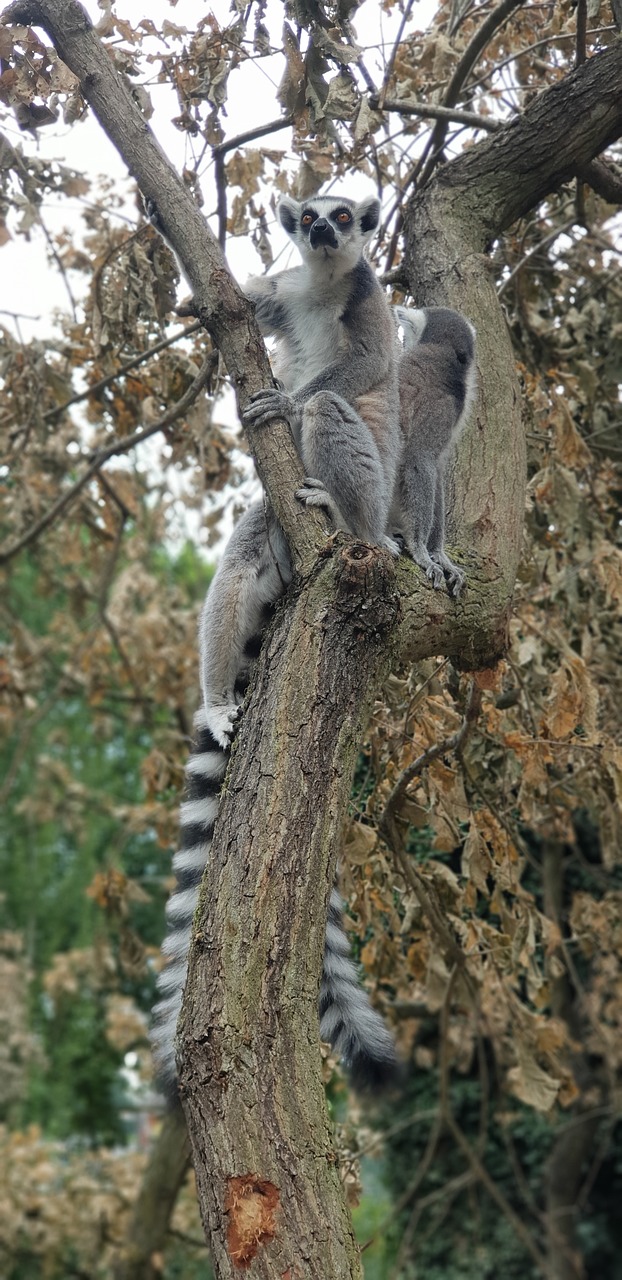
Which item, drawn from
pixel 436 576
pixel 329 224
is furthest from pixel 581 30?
pixel 436 576

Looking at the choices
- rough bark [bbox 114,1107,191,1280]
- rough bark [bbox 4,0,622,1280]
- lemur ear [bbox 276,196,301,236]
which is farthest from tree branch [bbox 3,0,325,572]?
rough bark [bbox 114,1107,191,1280]

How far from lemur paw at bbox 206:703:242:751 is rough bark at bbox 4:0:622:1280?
0.74 meters

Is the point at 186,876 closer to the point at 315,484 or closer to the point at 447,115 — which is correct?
the point at 315,484

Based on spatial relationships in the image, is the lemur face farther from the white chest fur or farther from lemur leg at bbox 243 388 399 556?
lemur leg at bbox 243 388 399 556

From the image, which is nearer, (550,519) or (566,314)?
(550,519)

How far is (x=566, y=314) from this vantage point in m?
5.44

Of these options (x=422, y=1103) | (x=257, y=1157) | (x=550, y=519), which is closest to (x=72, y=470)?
(x=550, y=519)

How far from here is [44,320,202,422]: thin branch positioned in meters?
4.67

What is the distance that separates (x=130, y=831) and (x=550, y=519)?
365 cm

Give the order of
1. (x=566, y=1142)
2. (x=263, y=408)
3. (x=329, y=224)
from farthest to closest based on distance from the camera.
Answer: (x=566, y=1142) < (x=329, y=224) < (x=263, y=408)

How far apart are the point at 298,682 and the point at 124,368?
269 cm

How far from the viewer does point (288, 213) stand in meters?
4.66

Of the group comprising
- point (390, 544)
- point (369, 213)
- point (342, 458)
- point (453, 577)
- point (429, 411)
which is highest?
point (369, 213)

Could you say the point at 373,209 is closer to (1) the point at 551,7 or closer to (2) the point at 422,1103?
(1) the point at 551,7
